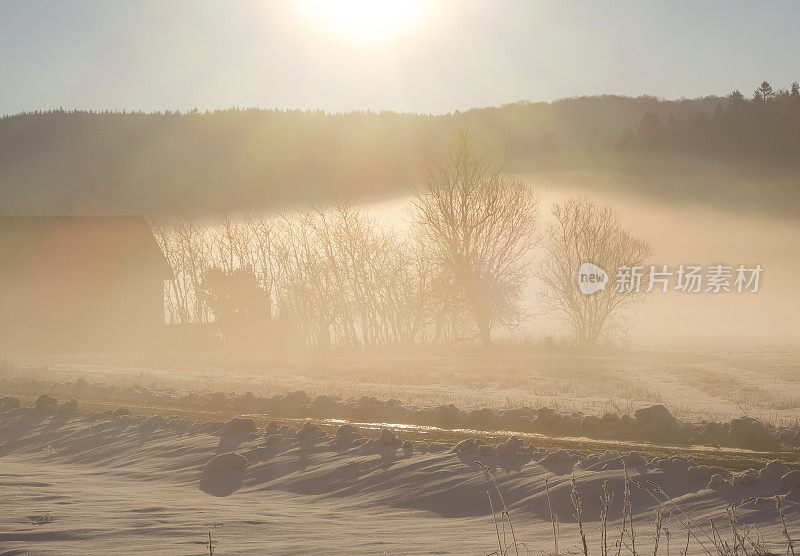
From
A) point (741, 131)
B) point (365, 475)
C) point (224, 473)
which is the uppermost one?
point (741, 131)

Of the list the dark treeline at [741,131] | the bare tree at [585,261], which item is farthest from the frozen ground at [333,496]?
the dark treeline at [741,131]

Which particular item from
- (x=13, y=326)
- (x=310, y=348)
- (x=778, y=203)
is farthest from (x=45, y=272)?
(x=778, y=203)

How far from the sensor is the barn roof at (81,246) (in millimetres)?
56219

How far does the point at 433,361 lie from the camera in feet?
124

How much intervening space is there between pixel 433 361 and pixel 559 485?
89.8 feet

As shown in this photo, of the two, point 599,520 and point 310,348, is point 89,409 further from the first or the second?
point 310,348

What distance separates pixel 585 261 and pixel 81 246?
31565 mm

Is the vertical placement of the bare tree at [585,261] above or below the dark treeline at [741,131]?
below

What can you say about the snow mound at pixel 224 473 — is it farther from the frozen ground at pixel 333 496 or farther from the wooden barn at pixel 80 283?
the wooden barn at pixel 80 283

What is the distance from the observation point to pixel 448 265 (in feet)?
145

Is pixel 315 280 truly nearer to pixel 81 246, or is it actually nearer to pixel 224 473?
pixel 81 246

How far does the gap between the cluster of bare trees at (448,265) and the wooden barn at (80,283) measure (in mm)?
9738

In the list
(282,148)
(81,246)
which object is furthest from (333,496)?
(282,148)

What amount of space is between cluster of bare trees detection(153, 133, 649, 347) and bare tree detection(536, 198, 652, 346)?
53 mm
